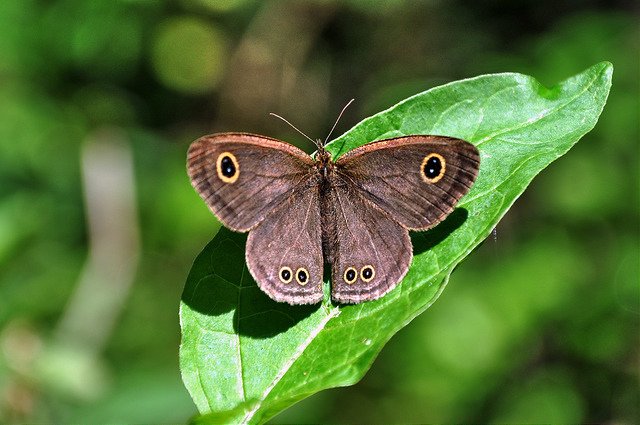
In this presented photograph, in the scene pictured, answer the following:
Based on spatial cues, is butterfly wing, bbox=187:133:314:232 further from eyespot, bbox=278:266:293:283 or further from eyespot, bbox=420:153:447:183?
eyespot, bbox=420:153:447:183

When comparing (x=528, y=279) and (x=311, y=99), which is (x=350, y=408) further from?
(x=311, y=99)

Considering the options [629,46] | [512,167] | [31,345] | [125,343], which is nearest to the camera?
[512,167]

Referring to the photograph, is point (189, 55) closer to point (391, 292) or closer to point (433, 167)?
point (433, 167)

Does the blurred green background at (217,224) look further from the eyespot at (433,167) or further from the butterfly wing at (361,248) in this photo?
the eyespot at (433,167)

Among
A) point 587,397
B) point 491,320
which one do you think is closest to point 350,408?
point 491,320

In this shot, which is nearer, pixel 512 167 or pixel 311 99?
pixel 512 167

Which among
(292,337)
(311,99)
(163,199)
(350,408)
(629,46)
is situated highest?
(629,46)

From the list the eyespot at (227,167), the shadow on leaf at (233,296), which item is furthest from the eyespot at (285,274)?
the eyespot at (227,167)
